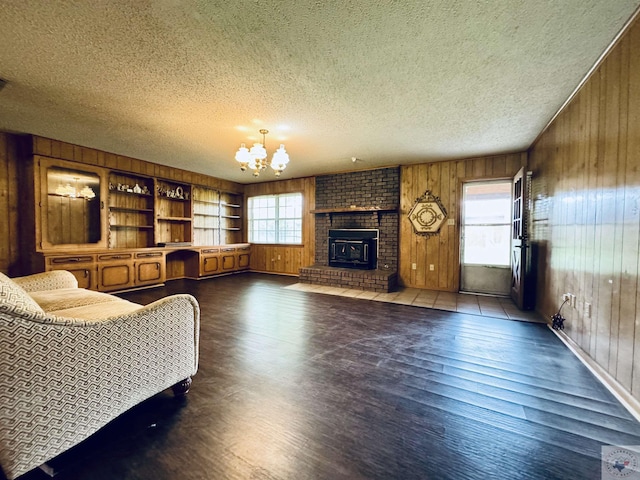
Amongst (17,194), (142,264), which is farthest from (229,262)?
(17,194)

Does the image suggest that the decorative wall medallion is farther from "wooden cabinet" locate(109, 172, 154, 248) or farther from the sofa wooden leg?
"wooden cabinet" locate(109, 172, 154, 248)

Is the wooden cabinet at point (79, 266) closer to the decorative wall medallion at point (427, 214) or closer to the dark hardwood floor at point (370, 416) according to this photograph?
the dark hardwood floor at point (370, 416)

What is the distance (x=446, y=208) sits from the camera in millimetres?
4922

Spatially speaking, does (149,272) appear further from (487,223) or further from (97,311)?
(487,223)

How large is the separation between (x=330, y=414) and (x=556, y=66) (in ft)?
10.3

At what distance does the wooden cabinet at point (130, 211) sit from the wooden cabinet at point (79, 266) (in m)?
0.67

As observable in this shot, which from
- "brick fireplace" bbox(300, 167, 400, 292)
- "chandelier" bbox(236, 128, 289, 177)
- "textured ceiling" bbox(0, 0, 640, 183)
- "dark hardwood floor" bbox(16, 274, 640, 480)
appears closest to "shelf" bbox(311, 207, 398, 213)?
"brick fireplace" bbox(300, 167, 400, 292)

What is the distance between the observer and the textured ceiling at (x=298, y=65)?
1597 millimetres

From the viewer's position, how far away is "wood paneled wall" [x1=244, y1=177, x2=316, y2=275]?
6.48 m

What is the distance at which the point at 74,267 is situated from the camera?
4.06 metres

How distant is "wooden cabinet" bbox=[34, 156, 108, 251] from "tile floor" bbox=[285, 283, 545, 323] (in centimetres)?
369

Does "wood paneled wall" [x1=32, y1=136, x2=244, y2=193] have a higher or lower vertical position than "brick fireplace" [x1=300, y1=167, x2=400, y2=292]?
higher

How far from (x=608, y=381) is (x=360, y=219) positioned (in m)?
4.33

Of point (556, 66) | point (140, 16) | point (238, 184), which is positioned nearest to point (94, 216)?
point (238, 184)
